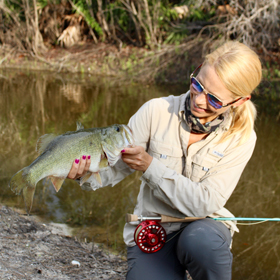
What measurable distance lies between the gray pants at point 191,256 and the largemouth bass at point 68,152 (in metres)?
0.72

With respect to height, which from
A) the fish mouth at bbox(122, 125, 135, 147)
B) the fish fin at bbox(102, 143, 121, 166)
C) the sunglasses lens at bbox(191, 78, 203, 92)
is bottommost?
the fish fin at bbox(102, 143, 121, 166)

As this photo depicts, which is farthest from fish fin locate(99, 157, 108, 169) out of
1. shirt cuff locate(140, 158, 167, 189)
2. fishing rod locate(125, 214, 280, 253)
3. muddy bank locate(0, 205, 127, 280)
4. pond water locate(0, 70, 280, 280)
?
pond water locate(0, 70, 280, 280)

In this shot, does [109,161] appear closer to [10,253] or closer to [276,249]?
[10,253]

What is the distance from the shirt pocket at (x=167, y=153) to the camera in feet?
7.58

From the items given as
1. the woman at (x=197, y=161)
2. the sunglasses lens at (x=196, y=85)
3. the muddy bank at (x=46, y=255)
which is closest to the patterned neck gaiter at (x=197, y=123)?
the woman at (x=197, y=161)

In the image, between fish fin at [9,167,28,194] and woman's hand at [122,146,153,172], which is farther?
woman's hand at [122,146,153,172]

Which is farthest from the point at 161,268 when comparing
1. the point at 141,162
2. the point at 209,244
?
the point at 141,162

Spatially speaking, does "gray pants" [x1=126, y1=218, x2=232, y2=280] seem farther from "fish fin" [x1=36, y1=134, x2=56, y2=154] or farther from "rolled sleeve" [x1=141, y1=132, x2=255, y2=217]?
"fish fin" [x1=36, y1=134, x2=56, y2=154]

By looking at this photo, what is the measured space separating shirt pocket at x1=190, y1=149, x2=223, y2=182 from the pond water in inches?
46.9

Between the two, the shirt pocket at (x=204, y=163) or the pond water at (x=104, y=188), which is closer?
the shirt pocket at (x=204, y=163)

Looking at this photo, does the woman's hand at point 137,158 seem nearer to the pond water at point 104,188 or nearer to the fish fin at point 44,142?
the fish fin at point 44,142

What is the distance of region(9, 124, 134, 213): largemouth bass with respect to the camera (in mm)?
1730

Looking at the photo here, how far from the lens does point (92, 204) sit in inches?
147

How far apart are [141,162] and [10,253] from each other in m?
1.32
